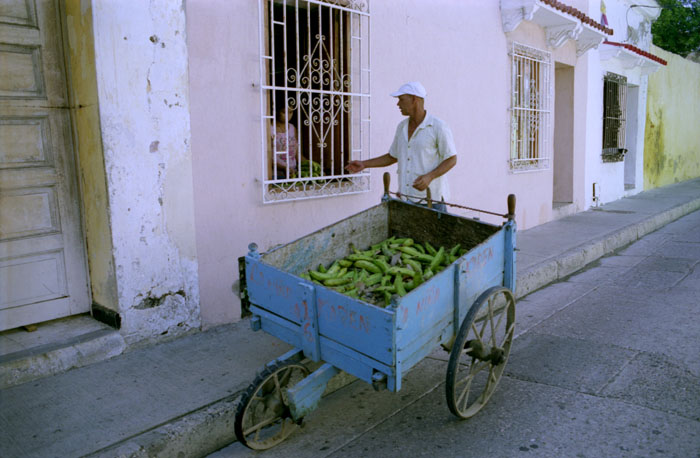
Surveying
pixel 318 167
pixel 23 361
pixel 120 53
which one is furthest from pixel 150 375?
pixel 318 167

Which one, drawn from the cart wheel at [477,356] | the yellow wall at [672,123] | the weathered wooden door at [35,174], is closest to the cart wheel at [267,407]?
the cart wheel at [477,356]

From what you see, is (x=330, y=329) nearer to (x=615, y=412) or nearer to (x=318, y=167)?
(x=615, y=412)

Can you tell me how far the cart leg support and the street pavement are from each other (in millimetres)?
344

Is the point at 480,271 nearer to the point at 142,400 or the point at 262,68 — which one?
the point at 142,400

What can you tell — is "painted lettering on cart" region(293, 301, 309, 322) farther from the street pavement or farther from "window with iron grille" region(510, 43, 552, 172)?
"window with iron grille" region(510, 43, 552, 172)

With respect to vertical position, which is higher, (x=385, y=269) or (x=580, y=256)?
(x=385, y=269)

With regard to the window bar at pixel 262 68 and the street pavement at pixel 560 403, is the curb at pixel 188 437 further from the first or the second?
the window bar at pixel 262 68

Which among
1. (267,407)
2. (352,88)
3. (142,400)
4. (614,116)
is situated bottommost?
(142,400)

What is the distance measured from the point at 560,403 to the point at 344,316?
1580 mm

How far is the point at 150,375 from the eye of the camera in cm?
362

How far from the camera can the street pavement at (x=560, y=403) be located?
297 centimetres

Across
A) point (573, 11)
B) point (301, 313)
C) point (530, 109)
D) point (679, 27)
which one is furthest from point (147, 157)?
point (679, 27)

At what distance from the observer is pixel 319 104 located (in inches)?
211

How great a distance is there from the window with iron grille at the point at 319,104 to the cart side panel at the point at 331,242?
1.25 m
